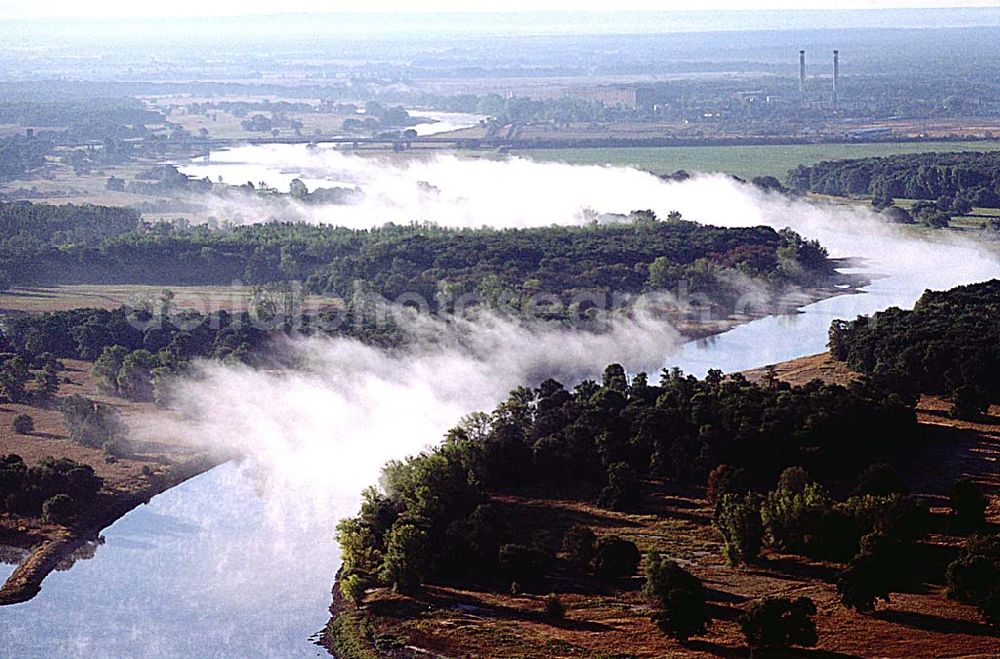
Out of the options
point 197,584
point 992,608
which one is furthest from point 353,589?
point 992,608

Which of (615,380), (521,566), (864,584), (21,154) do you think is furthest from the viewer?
(21,154)

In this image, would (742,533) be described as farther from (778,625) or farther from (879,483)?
(778,625)

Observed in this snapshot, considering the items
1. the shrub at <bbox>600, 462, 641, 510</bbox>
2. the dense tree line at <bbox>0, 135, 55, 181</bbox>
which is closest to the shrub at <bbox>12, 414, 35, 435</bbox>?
the shrub at <bbox>600, 462, 641, 510</bbox>

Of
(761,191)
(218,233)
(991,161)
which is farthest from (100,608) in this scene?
(991,161)

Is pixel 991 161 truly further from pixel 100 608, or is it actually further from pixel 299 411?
pixel 100 608

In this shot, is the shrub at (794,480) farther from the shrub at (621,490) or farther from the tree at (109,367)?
the tree at (109,367)

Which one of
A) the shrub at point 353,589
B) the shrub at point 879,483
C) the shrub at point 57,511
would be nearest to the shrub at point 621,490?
the shrub at point 879,483
